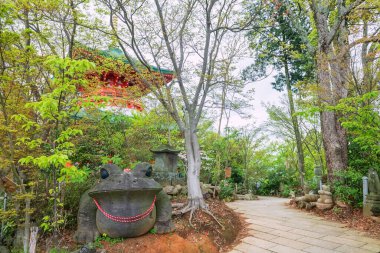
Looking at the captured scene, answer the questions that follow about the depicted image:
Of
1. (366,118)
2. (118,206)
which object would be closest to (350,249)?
(366,118)

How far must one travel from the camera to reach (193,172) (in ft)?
19.2

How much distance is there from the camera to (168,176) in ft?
24.9

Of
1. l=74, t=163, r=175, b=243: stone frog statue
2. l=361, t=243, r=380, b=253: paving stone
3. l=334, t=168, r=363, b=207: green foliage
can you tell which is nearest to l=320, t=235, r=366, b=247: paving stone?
l=361, t=243, r=380, b=253: paving stone

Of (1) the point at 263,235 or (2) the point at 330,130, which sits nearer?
(1) the point at 263,235

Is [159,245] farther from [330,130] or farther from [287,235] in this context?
[330,130]

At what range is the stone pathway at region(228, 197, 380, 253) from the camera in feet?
14.0

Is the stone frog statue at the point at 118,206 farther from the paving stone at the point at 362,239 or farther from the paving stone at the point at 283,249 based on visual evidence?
the paving stone at the point at 362,239

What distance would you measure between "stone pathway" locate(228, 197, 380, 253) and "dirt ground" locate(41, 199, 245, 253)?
13.3 inches

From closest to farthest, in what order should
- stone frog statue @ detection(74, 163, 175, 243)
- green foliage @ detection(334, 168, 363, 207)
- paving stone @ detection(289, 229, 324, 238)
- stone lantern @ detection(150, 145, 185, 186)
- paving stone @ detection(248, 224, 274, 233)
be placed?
stone frog statue @ detection(74, 163, 175, 243) → paving stone @ detection(289, 229, 324, 238) → paving stone @ detection(248, 224, 274, 233) → green foliage @ detection(334, 168, 363, 207) → stone lantern @ detection(150, 145, 185, 186)

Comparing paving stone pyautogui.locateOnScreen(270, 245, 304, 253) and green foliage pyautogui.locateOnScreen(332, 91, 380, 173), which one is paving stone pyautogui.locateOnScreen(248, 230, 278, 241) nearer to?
paving stone pyautogui.locateOnScreen(270, 245, 304, 253)

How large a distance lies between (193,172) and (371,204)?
14.8 feet

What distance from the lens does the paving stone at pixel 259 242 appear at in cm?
446

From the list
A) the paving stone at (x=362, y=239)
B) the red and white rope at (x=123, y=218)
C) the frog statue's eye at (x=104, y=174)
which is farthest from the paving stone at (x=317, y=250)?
the frog statue's eye at (x=104, y=174)

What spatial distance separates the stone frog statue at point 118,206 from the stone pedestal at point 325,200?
17.9 feet
